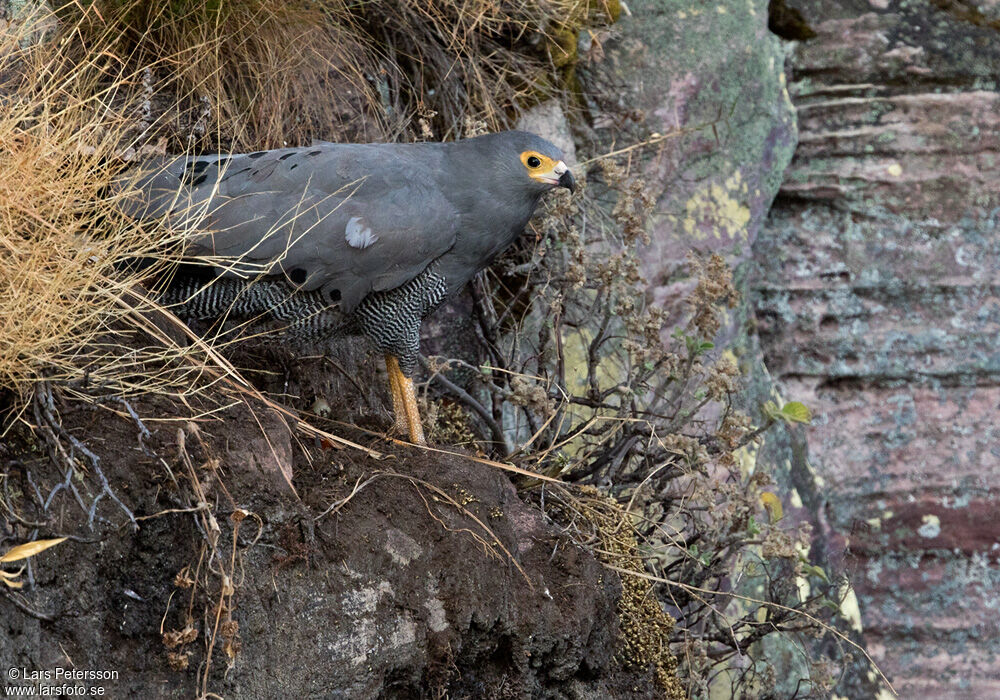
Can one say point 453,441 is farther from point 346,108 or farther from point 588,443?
point 346,108

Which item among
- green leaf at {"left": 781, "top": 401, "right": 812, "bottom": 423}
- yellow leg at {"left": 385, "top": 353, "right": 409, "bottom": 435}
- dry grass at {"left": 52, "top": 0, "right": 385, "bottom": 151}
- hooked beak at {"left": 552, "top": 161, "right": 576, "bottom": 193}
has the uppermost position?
dry grass at {"left": 52, "top": 0, "right": 385, "bottom": 151}

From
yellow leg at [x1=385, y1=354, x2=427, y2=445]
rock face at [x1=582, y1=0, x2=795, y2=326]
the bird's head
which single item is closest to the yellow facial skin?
the bird's head

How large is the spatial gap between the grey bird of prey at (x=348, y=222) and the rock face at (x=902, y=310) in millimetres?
2304

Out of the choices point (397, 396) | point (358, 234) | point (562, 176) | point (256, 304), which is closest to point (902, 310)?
point (562, 176)

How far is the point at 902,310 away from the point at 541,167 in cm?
261

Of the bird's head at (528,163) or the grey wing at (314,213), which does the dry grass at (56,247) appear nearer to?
the grey wing at (314,213)

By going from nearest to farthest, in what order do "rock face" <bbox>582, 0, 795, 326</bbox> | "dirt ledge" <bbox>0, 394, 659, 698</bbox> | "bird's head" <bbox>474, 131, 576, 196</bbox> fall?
1. "dirt ledge" <bbox>0, 394, 659, 698</bbox>
2. "bird's head" <bbox>474, 131, 576, 196</bbox>
3. "rock face" <bbox>582, 0, 795, 326</bbox>

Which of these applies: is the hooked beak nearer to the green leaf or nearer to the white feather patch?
Answer: the white feather patch

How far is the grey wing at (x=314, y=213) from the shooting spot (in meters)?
3.02

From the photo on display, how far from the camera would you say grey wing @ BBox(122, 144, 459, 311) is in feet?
9.91

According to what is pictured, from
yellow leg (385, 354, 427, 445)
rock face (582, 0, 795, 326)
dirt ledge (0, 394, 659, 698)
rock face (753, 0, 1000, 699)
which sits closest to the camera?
dirt ledge (0, 394, 659, 698)

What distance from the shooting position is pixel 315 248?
10.1 ft

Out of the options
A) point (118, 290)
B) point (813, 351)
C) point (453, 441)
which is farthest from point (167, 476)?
point (813, 351)

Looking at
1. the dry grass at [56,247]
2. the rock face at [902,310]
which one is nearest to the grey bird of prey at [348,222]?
the dry grass at [56,247]
